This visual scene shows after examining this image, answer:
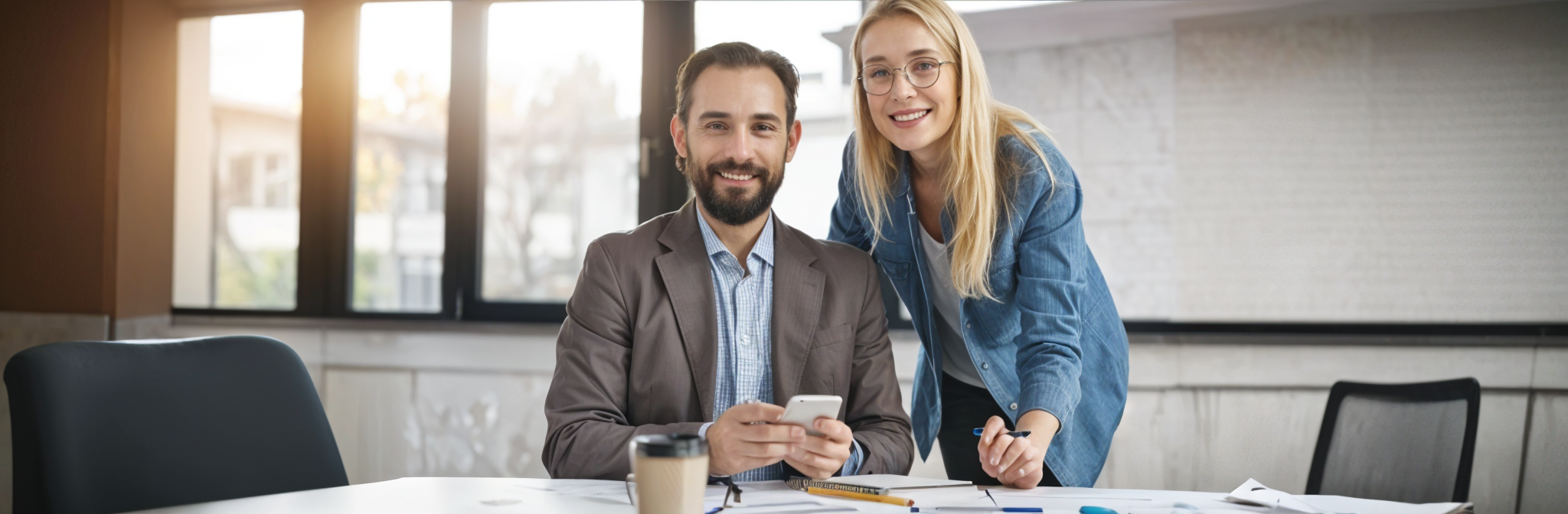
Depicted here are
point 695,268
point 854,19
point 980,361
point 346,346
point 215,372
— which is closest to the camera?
point 215,372

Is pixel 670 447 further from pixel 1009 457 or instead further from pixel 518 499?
pixel 1009 457

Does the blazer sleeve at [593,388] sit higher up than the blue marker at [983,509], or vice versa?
the blazer sleeve at [593,388]

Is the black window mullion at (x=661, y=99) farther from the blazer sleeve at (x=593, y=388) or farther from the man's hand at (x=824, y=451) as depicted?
the man's hand at (x=824, y=451)

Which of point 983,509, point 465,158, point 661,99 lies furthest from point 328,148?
point 983,509

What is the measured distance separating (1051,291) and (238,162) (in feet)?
11.2

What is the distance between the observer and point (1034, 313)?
1.58 meters

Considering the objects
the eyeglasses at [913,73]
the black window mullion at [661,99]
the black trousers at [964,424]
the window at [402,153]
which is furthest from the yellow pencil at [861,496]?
the window at [402,153]

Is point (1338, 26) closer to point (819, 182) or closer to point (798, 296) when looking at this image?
point (819, 182)

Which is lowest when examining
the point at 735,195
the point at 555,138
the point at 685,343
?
the point at 685,343

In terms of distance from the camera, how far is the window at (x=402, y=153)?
11.3ft

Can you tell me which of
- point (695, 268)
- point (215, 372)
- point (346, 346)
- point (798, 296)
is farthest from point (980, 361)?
point (346, 346)

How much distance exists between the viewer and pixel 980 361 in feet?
5.76

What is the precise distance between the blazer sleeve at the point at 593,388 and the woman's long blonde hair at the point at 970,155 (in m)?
0.60

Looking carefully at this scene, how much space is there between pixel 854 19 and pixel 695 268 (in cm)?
175
